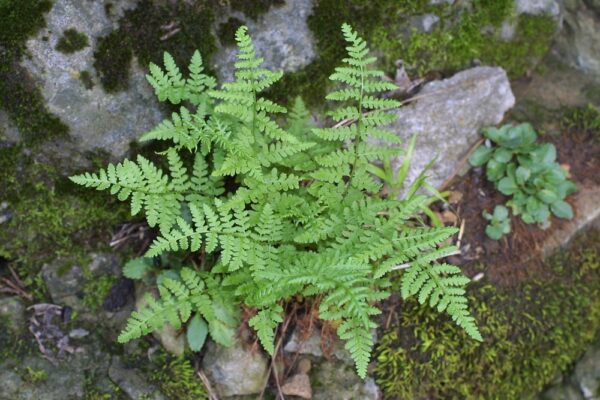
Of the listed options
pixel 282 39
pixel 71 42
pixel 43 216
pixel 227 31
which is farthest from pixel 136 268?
pixel 282 39

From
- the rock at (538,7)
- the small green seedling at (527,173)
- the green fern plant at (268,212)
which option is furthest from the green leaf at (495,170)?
the rock at (538,7)

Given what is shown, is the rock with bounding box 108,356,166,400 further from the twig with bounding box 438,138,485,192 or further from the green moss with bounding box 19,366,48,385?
the twig with bounding box 438,138,485,192

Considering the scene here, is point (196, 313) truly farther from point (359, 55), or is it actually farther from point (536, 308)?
point (536, 308)

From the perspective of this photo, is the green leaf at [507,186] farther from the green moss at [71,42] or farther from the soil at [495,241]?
the green moss at [71,42]

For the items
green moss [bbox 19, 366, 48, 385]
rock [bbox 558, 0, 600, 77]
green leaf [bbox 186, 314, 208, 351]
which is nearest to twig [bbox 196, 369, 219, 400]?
green leaf [bbox 186, 314, 208, 351]

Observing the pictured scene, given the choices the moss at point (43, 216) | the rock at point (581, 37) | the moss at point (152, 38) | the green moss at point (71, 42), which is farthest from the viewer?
the rock at point (581, 37)

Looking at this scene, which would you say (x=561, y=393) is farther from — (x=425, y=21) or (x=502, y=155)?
(x=425, y=21)

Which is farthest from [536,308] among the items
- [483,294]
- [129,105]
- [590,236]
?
[129,105]
